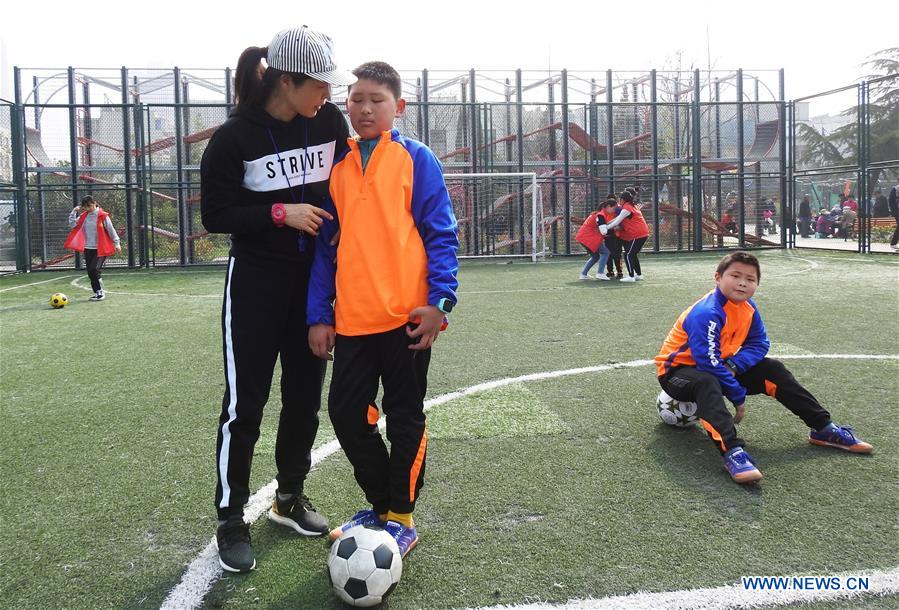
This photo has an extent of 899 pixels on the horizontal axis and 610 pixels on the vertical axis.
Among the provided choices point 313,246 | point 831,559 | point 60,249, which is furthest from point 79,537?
point 60,249

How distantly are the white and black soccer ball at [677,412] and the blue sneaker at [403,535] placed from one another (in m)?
1.94

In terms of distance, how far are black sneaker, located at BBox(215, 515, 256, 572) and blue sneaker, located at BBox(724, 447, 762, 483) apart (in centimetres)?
205

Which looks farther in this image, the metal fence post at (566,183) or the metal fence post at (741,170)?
the metal fence post at (741,170)

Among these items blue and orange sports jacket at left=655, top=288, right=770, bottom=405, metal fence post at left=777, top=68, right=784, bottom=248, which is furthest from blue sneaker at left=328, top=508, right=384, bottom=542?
metal fence post at left=777, top=68, right=784, bottom=248

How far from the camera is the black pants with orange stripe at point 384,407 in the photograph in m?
2.64

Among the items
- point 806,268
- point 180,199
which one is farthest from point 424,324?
point 180,199

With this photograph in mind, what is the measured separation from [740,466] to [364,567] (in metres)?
1.84

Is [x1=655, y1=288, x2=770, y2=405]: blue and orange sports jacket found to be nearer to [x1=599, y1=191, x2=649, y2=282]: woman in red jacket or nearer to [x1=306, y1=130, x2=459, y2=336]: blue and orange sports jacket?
[x1=306, y1=130, x2=459, y2=336]: blue and orange sports jacket

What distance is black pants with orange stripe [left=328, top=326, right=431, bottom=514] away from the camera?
2.64 metres

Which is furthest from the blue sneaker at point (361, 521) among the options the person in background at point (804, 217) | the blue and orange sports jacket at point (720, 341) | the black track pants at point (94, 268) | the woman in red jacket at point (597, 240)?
the person in background at point (804, 217)

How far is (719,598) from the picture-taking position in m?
2.36

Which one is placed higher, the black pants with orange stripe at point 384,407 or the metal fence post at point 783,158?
the metal fence post at point 783,158

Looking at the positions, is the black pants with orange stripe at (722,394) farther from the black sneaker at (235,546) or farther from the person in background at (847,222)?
the person in background at (847,222)

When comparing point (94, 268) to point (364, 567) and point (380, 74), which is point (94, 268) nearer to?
point (380, 74)
